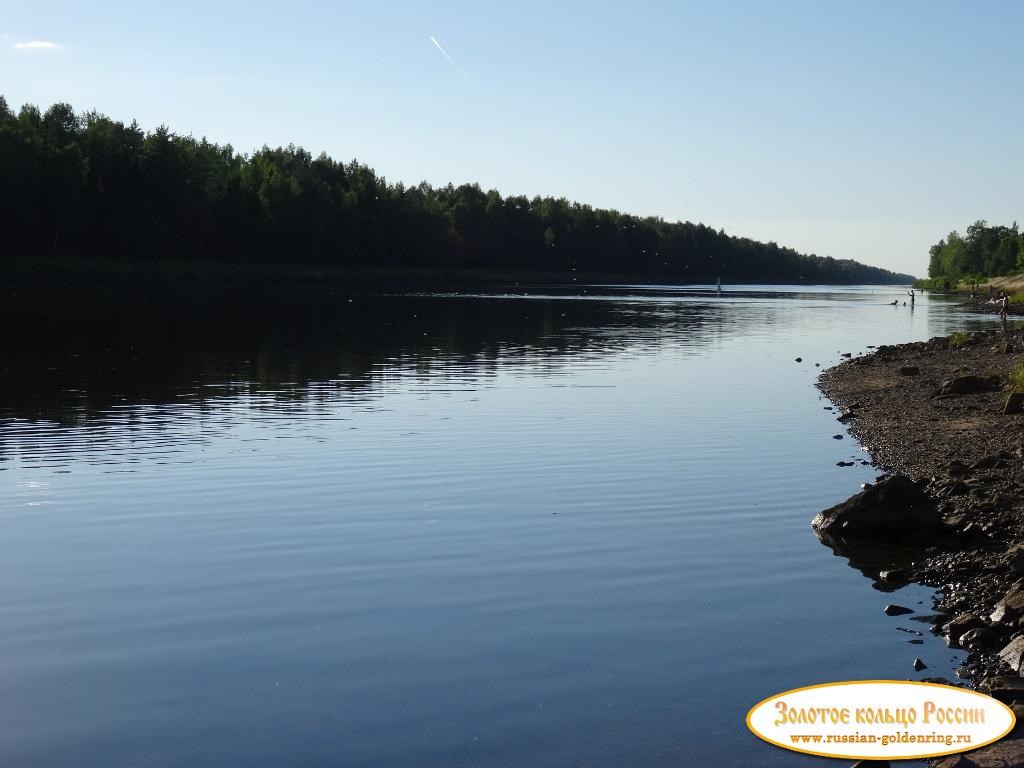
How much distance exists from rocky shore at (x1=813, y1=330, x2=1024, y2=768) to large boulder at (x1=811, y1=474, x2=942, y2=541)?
17 millimetres

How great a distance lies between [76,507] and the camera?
21.9 meters

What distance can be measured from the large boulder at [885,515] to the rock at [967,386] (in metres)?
19.1

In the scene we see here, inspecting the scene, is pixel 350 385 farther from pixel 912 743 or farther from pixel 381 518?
pixel 912 743

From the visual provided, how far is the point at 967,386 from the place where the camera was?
38250mm

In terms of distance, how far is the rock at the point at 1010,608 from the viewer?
14531 mm

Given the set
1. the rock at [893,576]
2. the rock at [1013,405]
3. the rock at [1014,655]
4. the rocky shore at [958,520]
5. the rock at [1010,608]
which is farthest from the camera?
the rock at [1013,405]

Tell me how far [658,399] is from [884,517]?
21710mm

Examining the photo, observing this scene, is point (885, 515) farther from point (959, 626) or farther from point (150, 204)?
point (150, 204)

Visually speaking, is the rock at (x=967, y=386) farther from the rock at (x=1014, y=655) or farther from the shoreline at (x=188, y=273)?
the shoreline at (x=188, y=273)

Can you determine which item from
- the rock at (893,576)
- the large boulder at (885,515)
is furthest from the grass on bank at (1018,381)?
the rock at (893,576)

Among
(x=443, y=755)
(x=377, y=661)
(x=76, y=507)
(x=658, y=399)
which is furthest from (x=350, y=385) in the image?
(x=443, y=755)

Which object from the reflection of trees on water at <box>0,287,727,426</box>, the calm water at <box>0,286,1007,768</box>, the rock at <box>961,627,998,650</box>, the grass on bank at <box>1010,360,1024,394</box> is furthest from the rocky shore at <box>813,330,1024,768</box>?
the reflection of trees on water at <box>0,287,727,426</box>

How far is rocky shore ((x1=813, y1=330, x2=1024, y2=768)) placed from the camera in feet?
45.4

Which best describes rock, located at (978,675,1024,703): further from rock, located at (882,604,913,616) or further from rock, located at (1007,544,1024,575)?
rock, located at (1007,544,1024,575)
